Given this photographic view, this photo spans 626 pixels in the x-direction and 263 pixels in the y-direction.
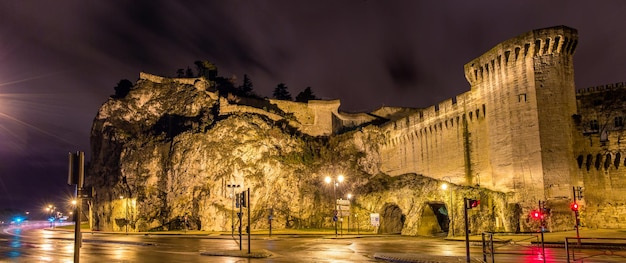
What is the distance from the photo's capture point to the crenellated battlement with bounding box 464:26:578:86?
3856cm

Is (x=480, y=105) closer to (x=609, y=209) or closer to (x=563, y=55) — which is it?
(x=563, y=55)

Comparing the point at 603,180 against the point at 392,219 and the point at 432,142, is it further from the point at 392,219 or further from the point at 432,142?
the point at 392,219

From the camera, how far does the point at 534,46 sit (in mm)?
38906

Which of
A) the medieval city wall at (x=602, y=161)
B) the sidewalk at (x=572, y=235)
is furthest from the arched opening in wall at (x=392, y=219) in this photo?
the medieval city wall at (x=602, y=161)

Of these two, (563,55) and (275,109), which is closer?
(563,55)

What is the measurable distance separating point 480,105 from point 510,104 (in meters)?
4.01

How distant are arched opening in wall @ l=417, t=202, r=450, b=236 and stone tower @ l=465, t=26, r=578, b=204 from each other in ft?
31.1

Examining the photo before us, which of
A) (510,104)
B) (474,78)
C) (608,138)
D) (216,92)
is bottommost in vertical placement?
(608,138)

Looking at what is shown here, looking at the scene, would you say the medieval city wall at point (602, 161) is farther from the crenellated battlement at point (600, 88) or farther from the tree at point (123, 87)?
the tree at point (123, 87)

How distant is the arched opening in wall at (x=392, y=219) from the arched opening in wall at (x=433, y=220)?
14.6 ft

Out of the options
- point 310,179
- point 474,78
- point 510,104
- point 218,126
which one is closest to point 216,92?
point 218,126

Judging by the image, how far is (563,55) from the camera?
39.2 meters

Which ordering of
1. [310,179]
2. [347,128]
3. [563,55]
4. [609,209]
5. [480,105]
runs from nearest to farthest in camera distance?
[609,209] → [563,55] → [480,105] → [310,179] → [347,128]

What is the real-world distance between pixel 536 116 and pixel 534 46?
235 inches
